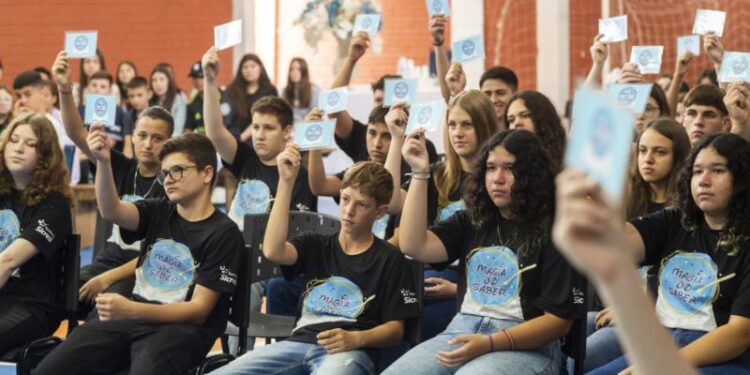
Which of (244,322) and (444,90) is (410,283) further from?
(444,90)

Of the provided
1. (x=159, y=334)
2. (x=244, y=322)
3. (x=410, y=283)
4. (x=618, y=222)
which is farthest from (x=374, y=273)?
(x=618, y=222)

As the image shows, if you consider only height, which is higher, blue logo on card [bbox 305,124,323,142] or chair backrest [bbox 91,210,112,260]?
blue logo on card [bbox 305,124,323,142]

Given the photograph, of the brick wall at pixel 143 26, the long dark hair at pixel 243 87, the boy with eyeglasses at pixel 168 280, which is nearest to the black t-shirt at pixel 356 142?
the boy with eyeglasses at pixel 168 280

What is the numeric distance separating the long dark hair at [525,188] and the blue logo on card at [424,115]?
41 centimetres

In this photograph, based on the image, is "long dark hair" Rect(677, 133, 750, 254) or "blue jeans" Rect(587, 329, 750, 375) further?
"long dark hair" Rect(677, 133, 750, 254)

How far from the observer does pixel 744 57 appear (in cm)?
493

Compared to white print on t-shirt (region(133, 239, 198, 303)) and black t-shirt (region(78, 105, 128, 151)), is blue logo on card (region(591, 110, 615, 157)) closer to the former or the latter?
white print on t-shirt (region(133, 239, 198, 303))

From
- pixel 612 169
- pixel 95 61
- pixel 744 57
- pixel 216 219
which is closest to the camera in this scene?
pixel 612 169

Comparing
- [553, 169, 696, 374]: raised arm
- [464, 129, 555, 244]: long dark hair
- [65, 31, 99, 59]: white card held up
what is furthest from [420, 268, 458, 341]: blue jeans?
[553, 169, 696, 374]: raised arm

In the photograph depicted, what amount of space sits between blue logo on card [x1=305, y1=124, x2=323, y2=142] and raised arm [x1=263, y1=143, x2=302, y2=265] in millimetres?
276

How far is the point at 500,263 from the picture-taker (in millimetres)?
3902

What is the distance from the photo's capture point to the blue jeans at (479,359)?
3.66 meters

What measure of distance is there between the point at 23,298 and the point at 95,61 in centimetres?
740

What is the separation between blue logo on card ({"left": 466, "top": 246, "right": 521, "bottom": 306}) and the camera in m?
3.87
